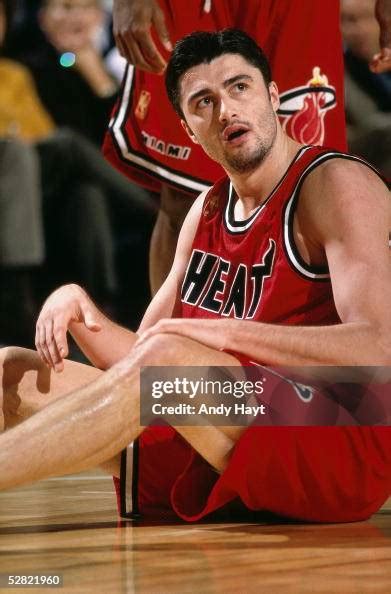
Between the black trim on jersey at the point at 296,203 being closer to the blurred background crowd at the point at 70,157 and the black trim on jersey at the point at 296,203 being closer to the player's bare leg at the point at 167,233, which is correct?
the player's bare leg at the point at 167,233

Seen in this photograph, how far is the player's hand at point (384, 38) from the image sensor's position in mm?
2668

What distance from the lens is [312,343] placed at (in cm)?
173

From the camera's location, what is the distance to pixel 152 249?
2.88 meters

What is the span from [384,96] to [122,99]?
140cm

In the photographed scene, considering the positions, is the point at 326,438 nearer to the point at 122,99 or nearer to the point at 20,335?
the point at 122,99

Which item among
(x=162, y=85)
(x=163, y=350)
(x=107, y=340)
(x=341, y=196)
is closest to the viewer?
(x=163, y=350)

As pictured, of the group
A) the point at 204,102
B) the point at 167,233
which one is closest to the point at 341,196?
the point at 204,102

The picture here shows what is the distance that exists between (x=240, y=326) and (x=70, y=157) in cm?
250

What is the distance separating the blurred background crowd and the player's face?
188 cm

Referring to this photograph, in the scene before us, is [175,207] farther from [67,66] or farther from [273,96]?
[67,66]

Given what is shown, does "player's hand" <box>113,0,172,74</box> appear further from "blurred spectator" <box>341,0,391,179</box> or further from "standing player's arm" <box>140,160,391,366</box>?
"blurred spectator" <box>341,0,391,179</box>

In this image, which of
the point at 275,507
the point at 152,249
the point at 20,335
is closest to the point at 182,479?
the point at 275,507

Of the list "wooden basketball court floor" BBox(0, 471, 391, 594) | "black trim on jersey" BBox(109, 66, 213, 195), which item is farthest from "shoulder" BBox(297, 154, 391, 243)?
"black trim on jersey" BBox(109, 66, 213, 195)

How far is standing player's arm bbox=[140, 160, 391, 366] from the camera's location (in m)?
1.71
